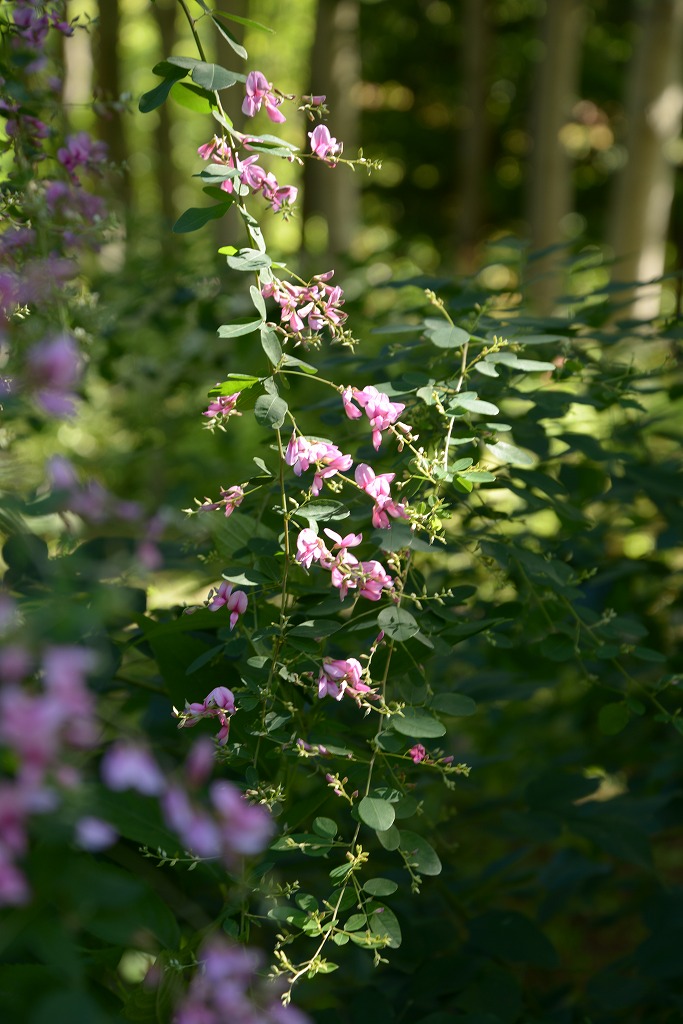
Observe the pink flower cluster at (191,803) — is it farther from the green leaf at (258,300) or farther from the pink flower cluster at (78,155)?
the pink flower cluster at (78,155)

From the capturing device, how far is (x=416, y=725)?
122 centimetres

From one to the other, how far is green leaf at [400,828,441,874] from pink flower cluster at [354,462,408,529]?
38 cm

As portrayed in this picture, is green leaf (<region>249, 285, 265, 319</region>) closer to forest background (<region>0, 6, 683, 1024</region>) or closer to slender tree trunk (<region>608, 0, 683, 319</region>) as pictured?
forest background (<region>0, 6, 683, 1024</region>)

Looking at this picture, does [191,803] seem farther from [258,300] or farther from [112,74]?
[112,74]

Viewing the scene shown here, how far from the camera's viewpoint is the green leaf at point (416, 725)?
1.20 metres

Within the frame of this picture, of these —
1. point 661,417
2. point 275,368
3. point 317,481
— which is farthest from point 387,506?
point 661,417

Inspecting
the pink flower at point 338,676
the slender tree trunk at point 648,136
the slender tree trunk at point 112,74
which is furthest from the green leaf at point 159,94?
the slender tree trunk at point 112,74

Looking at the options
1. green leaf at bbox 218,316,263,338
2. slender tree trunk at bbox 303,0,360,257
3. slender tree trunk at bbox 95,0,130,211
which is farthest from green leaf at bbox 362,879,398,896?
slender tree trunk at bbox 95,0,130,211

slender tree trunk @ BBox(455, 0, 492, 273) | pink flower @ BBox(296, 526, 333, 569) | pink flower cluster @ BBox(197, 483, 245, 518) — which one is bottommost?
slender tree trunk @ BBox(455, 0, 492, 273)

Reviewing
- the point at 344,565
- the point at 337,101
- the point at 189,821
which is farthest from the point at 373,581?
the point at 337,101

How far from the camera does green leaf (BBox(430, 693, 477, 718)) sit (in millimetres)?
1268

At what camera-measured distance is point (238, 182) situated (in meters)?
1.34

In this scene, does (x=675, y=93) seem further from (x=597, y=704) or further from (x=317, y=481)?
(x=317, y=481)

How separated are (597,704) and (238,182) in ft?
5.39
